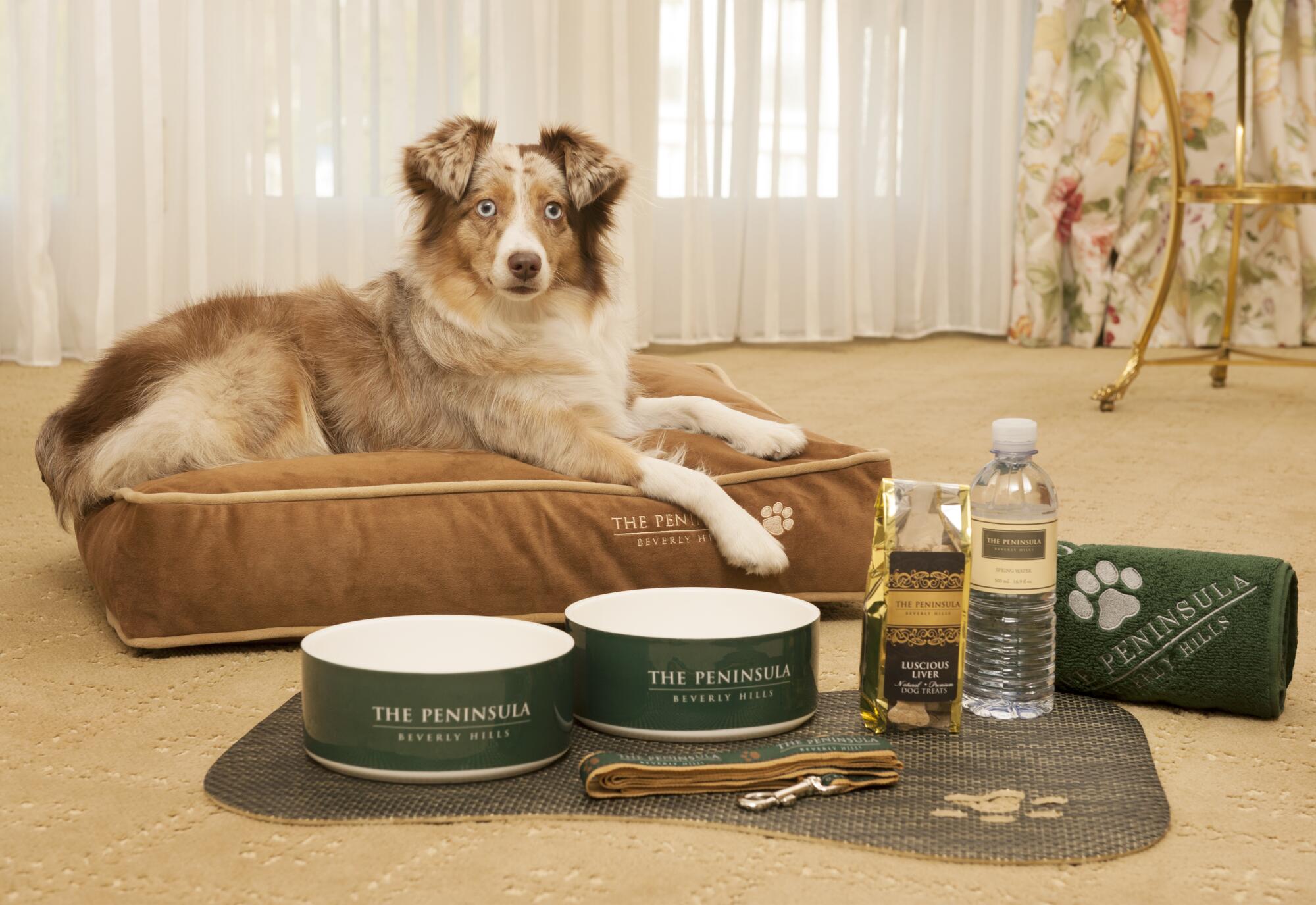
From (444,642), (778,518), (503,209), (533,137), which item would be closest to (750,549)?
(778,518)

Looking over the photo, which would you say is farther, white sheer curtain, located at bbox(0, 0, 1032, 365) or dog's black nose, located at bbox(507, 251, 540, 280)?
white sheer curtain, located at bbox(0, 0, 1032, 365)

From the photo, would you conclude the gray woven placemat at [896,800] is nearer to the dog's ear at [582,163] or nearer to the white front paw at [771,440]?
the white front paw at [771,440]

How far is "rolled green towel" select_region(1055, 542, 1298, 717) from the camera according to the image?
5.01 feet

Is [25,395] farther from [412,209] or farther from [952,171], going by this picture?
[952,171]

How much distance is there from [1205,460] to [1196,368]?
6.14 ft

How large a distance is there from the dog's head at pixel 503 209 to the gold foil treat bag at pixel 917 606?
918 mm

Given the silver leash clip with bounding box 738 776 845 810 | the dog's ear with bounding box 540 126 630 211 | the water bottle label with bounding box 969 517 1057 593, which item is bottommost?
the silver leash clip with bounding box 738 776 845 810

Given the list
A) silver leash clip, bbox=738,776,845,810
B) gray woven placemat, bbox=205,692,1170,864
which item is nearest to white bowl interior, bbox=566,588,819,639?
gray woven placemat, bbox=205,692,1170,864

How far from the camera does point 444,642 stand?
146cm

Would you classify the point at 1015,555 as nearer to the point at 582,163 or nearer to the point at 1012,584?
the point at 1012,584

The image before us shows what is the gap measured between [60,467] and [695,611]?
113cm

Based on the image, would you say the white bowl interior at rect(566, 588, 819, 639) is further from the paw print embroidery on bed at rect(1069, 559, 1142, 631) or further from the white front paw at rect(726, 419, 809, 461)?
Answer: the white front paw at rect(726, 419, 809, 461)

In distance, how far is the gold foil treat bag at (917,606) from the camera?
4.65 feet

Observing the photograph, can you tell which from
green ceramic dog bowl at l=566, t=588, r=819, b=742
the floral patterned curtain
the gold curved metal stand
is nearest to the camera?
green ceramic dog bowl at l=566, t=588, r=819, b=742
